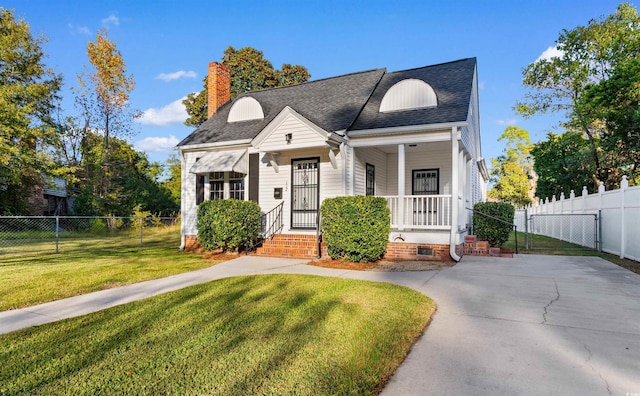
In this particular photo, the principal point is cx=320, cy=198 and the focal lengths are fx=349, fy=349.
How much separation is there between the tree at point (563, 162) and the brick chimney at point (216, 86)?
22.9 m

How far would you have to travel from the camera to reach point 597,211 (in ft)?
38.2

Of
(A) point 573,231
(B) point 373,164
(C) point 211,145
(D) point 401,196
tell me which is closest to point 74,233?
(C) point 211,145

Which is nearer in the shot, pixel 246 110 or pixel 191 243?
pixel 191 243

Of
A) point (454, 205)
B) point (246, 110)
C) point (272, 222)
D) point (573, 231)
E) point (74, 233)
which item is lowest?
point (74, 233)

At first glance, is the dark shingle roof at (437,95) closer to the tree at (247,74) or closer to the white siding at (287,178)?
the white siding at (287,178)

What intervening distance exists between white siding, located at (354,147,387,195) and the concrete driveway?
4.76 m

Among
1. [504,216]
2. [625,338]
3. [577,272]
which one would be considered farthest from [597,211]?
[625,338]

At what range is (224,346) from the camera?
3.39 metres

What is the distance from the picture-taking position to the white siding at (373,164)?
10.8 meters

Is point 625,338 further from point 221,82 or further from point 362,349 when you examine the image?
point 221,82

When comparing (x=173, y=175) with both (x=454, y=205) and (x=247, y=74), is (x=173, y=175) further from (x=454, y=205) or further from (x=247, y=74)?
(x=454, y=205)

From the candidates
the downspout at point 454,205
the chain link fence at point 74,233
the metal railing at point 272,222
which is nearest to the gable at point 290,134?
the metal railing at point 272,222

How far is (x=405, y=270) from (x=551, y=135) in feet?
84.9

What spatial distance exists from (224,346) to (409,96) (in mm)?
9187
